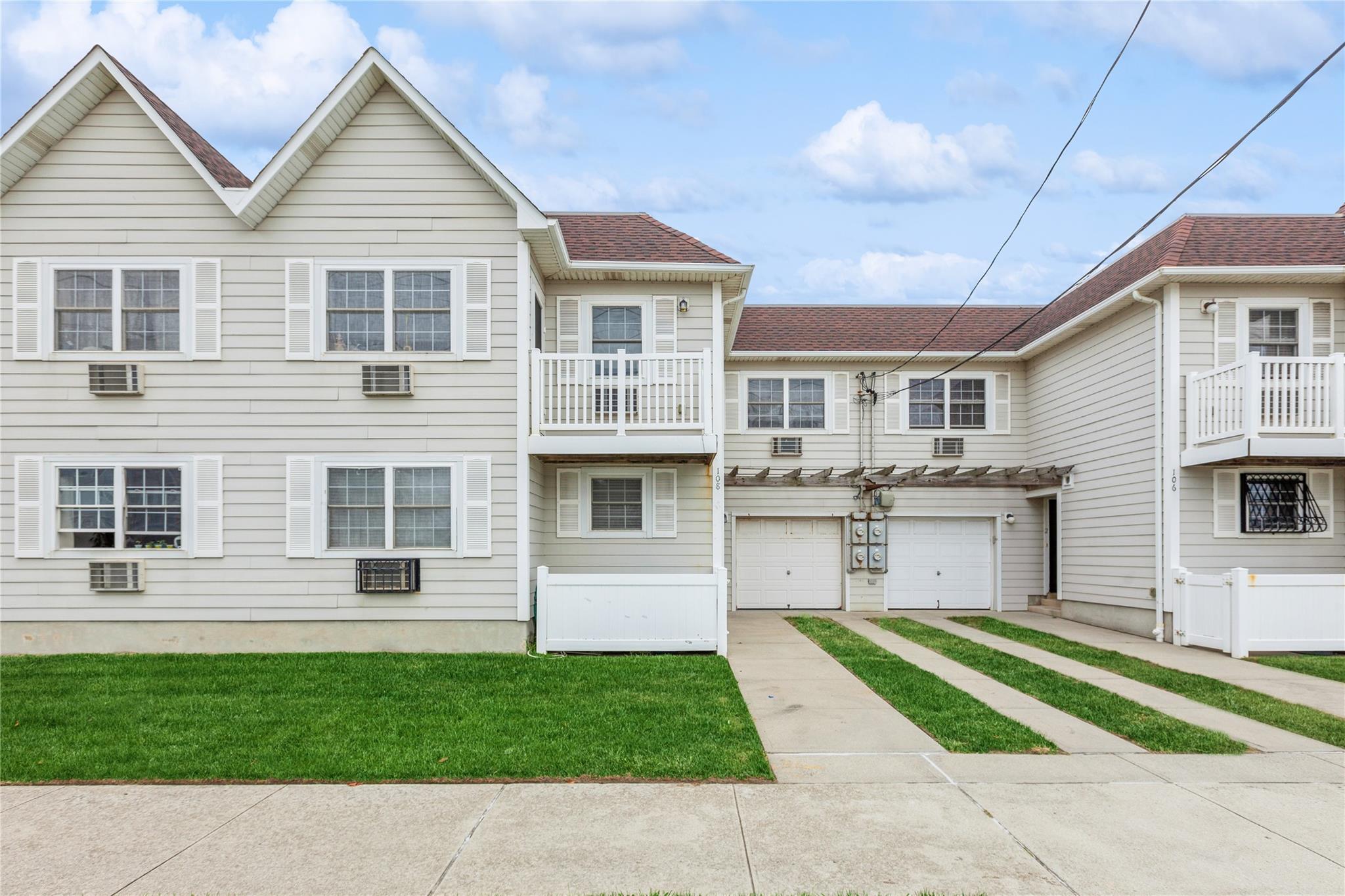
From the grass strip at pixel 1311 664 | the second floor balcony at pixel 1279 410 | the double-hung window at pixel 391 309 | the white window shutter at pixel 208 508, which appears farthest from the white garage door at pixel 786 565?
the white window shutter at pixel 208 508

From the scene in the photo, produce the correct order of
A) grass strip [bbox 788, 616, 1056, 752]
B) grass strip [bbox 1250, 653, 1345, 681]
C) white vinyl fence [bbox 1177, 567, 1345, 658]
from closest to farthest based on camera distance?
grass strip [bbox 788, 616, 1056, 752], grass strip [bbox 1250, 653, 1345, 681], white vinyl fence [bbox 1177, 567, 1345, 658]

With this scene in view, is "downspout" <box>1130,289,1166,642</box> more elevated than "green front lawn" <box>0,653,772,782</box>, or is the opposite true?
"downspout" <box>1130,289,1166,642</box>

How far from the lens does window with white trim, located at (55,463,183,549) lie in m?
11.7

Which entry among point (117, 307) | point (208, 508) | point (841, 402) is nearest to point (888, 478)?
point (841, 402)

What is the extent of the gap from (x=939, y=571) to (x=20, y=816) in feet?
52.5

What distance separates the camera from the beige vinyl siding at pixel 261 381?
11641mm

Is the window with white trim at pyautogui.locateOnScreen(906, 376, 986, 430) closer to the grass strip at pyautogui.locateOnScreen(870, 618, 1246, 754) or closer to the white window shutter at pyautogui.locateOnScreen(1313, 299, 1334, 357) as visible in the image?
the white window shutter at pyautogui.locateOnScreen(1313, 299, 1334, 357)

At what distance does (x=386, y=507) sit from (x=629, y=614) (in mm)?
3537

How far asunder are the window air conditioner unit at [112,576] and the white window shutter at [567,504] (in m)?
5.67

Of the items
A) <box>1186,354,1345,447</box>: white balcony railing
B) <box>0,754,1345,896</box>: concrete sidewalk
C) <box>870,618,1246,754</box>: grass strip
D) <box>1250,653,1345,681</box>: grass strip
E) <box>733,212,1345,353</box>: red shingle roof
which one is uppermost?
<box>733,212,1345,353</box>: red shingle roof

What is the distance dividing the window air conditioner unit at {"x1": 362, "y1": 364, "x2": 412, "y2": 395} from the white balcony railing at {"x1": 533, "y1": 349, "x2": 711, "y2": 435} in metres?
1.68

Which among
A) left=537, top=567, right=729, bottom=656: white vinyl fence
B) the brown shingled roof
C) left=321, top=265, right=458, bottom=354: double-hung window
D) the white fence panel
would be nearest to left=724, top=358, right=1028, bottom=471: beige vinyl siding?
the white fence panel

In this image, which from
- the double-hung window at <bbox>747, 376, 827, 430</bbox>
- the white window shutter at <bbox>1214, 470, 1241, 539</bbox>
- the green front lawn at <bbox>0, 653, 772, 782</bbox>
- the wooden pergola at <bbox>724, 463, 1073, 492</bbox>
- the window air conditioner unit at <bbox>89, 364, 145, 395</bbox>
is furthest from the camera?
the double-hung window at <bbox>747, 376, 827, 430</bbox>

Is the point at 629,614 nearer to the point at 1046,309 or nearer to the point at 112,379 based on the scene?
the point at 112,379
